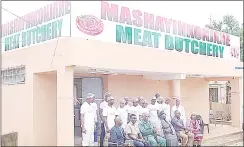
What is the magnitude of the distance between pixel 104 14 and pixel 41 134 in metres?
3.26

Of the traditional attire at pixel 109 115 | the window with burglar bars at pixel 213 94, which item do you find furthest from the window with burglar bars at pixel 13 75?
the window with burglar bars at pixel 213 94

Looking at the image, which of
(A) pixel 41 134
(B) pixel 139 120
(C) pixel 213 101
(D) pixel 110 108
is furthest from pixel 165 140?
(C) pixel 213 101

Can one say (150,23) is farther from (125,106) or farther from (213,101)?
(213,101)

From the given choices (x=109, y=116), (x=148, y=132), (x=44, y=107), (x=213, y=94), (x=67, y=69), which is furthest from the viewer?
(x=213, y=94)

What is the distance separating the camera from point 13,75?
913 centimetres

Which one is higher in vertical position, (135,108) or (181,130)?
(135,108)

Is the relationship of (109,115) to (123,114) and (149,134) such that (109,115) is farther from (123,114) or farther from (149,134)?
(149,134)

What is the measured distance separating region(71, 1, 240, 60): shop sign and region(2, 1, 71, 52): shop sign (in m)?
0.35

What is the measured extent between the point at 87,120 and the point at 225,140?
5.56m

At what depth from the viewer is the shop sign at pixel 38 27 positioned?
24.1 ft

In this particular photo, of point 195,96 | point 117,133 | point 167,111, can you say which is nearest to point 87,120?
point 117,133

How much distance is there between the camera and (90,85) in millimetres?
9828

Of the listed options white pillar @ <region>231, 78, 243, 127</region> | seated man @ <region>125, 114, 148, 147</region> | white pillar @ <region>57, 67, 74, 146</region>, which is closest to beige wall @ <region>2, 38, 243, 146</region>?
white pillar @ <region>57, 67, 74, 146</region>

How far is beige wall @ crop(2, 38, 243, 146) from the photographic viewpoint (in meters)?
6.81
